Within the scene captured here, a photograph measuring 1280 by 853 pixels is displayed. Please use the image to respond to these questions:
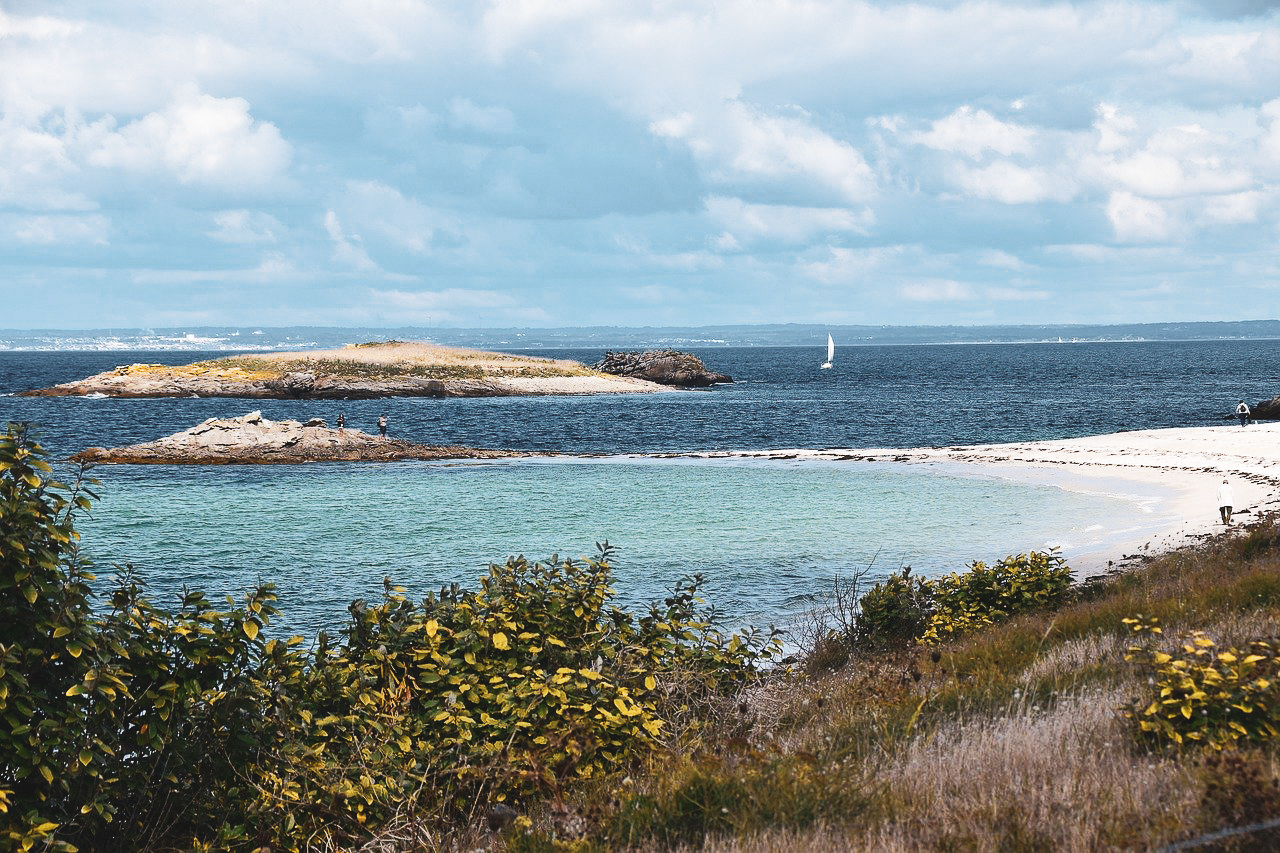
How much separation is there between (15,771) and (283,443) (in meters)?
46.1

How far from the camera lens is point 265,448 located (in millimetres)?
49500

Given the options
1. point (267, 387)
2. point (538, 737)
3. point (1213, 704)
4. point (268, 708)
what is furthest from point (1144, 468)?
point (267, 387)

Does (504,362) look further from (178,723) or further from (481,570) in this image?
(178,723)

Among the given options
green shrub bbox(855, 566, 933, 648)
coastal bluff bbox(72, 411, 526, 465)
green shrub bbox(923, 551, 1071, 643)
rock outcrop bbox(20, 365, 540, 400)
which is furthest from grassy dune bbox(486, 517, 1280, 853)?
rock outcrop bbox(20, 365, 540, 400)

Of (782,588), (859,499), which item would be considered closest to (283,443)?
(859,499)

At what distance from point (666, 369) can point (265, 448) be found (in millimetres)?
75384

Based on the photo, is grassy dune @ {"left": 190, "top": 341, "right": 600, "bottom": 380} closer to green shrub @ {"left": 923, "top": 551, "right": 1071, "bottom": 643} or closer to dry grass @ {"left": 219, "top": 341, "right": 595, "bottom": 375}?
dry grass @ {"left": 219, "top": 341, "right": 595, "bottom": 375}

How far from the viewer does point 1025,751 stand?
6.98 meters

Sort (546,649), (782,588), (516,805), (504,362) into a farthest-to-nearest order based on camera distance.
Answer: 1. (504,362)
2. (782,588)
3. (546,649)
4. (516,805)

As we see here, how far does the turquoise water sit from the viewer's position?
22.1 metres

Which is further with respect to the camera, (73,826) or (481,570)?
(481,570)

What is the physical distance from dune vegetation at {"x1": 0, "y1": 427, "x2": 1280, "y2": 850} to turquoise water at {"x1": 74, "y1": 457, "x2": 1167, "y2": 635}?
31.1 feet

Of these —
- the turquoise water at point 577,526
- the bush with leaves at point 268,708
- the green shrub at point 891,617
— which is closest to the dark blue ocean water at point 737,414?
the turquoise water at point 577,526

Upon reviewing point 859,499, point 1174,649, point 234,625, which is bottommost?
point 859,499
